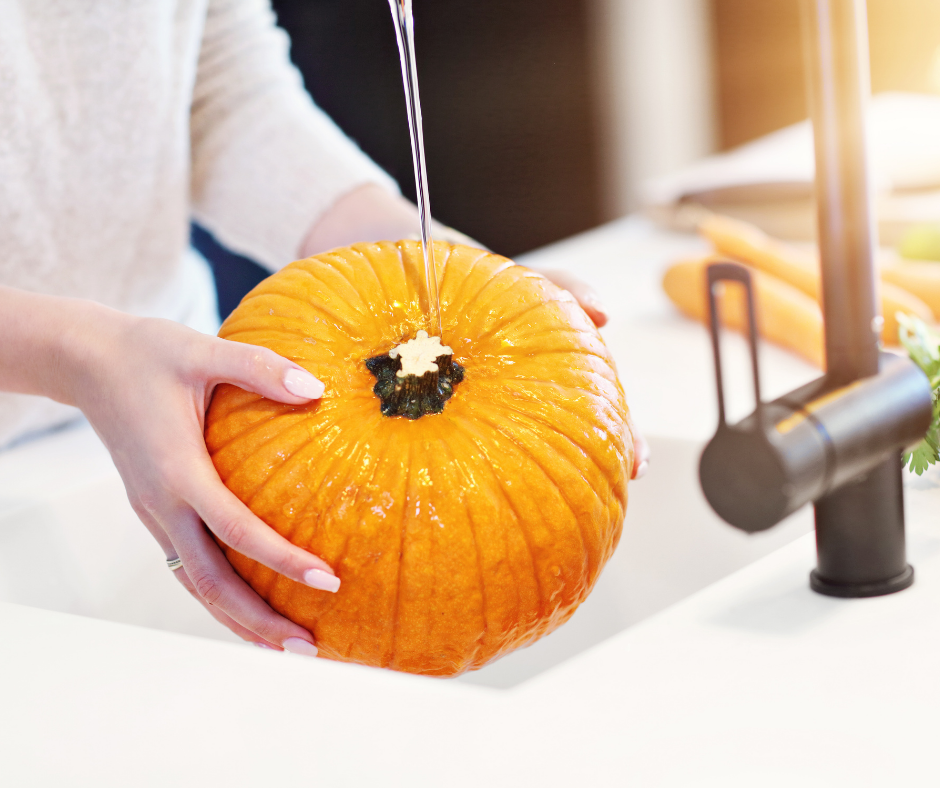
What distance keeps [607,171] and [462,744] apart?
298 cm

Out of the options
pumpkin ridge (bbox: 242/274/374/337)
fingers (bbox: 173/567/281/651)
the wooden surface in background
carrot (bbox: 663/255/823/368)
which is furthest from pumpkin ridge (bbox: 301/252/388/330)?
the wooden surface in background

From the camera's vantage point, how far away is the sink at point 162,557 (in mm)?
906

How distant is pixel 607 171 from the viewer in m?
3.23

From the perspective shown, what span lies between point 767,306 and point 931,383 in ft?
1.83

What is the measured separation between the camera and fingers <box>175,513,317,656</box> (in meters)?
0.63

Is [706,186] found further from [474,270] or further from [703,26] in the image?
[703,26]

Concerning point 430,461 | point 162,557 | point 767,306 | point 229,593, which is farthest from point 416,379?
point 767,306

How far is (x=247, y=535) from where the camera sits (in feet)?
1.93

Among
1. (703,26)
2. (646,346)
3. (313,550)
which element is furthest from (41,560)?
(703,26)

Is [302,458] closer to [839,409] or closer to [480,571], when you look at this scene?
[480,571]

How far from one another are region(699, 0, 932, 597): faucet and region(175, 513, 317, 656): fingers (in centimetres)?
29

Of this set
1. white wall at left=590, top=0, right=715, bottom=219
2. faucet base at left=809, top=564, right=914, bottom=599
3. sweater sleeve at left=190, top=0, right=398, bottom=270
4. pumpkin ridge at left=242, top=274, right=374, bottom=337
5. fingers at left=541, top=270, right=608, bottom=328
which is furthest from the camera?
white wall at left=590, top=0, right=715, bottom=219

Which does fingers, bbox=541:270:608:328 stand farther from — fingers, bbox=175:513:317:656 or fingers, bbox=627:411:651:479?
fingers, bbox=175:513:317:656

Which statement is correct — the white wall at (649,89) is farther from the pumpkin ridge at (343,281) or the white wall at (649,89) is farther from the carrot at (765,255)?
the pumpkin ridge at (343,281)
